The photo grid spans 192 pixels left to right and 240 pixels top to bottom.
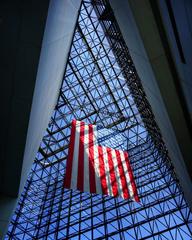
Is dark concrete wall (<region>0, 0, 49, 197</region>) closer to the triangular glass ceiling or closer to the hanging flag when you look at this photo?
the hanging flag

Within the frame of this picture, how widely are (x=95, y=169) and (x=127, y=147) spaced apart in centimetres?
1815

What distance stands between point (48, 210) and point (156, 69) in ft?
82.2

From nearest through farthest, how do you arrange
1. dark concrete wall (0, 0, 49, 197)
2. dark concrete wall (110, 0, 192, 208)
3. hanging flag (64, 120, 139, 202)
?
dark concrete wall (0, 0, 49, 197) → dark concrete wall (110, 0, 192, 208) → hanging flag (64, 120, 139, 202)

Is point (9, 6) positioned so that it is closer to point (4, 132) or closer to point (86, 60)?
point (4, 132)

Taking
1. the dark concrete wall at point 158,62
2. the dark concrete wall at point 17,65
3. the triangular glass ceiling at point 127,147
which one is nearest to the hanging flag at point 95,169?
the dark concrete wall at point 17,65

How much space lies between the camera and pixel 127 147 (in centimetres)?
2805

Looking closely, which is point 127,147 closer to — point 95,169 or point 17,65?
point 95,169

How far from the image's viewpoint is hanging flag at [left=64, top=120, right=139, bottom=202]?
9258 mm

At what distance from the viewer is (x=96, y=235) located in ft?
65.6

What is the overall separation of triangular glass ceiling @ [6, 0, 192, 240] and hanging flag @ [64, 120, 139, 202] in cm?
824

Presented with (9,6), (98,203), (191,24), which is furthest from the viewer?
(98,203)

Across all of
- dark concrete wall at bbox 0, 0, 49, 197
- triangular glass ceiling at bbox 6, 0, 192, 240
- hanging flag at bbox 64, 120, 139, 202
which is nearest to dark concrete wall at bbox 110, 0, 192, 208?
dark concrete wall at bbox 0, 0, 49, 197

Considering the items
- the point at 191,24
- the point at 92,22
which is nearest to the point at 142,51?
the point at 191,24

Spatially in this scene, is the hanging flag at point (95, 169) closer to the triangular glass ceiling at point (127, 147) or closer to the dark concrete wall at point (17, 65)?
the dark concrete wall at point (17, 65)
